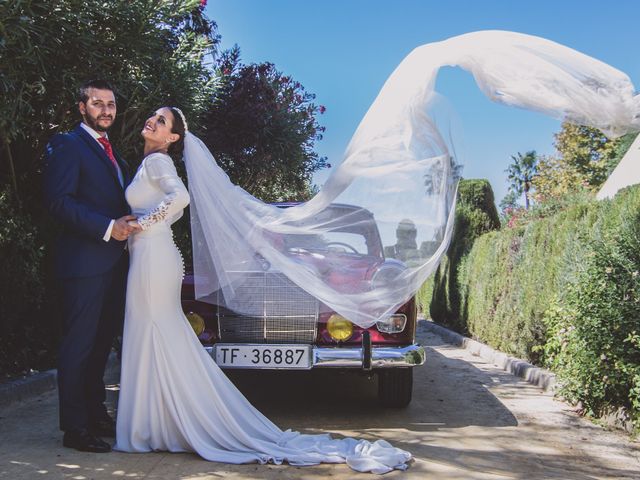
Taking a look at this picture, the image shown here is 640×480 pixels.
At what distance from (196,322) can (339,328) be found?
1.11m

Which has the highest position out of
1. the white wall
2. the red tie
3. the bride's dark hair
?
the white wall

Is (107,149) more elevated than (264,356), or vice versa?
(107,149)

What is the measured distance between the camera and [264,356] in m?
4.82

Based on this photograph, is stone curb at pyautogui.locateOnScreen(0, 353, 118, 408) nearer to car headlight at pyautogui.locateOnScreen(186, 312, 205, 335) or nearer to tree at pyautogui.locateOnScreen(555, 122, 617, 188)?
car headlight at pyautogui.locateOnScreen(186, 312, 205, 335)

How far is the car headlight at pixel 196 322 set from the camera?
198 inches

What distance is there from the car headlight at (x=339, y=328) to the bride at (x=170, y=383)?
0.97m

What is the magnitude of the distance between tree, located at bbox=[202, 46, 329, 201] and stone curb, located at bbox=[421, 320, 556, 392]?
4340 mm

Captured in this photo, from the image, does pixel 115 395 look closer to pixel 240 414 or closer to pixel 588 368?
pixel 240 414

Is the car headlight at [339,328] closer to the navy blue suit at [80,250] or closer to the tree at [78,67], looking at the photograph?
the navy blue suit at [80,250]

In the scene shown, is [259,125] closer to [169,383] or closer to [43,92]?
[43,92]

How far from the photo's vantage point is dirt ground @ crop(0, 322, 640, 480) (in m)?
3.68

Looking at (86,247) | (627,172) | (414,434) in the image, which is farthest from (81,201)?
(627,172)

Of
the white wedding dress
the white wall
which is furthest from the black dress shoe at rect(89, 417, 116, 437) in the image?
the white wall

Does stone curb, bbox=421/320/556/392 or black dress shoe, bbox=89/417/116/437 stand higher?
stone curb, bbox=421/320/556/392
